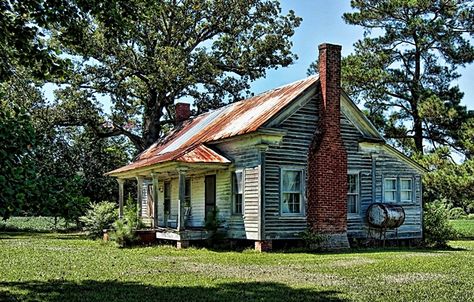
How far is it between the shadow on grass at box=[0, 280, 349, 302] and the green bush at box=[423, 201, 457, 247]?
1412 centimetres

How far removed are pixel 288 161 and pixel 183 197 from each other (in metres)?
3.98

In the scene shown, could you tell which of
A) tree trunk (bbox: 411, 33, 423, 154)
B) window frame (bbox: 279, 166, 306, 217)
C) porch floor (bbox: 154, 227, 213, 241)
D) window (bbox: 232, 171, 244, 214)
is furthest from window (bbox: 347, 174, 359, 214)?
tree trunk (bbox: 411, 33, 423, 154)

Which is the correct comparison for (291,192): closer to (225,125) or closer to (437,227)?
(225,125)

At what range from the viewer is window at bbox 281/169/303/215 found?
21.2 metres

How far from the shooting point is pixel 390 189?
24.7m

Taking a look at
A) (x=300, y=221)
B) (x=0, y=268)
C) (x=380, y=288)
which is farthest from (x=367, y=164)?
(x=0, y=268)

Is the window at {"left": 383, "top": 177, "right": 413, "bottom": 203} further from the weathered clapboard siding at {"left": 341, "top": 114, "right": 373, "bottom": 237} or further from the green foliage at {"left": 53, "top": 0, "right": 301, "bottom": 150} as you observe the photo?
the green foliage at {"left": 53, "top": 0, "right": 301, "bottom": 150}

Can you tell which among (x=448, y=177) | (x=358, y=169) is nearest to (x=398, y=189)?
(x=358, y=169)

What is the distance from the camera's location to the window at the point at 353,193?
23078 mm

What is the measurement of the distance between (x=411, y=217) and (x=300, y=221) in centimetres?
607

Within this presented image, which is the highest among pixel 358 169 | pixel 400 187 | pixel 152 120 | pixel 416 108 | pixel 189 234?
pixel 416 108

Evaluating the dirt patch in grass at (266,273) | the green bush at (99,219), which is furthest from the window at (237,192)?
the green bush at (99,219)

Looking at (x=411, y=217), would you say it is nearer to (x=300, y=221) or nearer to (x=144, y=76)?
(x=300, y=221)

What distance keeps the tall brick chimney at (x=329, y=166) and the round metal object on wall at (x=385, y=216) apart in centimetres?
167
